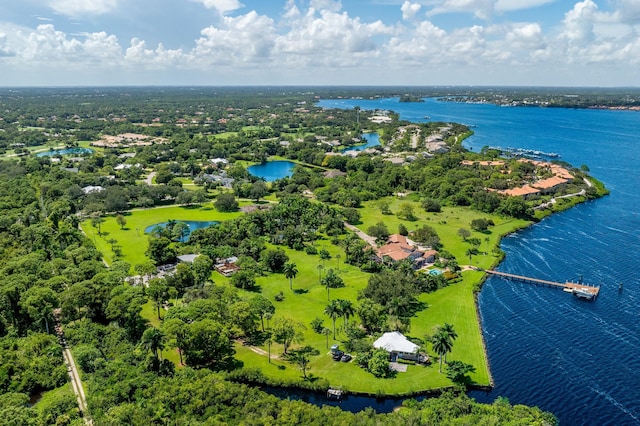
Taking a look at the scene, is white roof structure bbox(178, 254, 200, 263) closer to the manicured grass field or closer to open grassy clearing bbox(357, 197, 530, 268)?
the manicured grass field

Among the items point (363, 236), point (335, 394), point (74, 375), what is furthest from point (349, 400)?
point (363, 236)

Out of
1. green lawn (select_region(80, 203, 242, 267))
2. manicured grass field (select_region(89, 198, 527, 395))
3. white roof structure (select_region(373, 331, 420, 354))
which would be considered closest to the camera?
manicured grass field (select_region(89, 198, 527, 395))

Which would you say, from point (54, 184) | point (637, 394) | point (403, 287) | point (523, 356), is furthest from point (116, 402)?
point (54, 184)

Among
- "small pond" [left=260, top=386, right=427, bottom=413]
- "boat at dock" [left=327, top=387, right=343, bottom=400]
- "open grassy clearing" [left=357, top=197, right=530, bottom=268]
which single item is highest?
"open grassy clearing" [left=357, top=197, right=530, bottom=268]

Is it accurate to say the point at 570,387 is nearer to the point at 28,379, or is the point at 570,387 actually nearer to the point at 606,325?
the point at 606,325

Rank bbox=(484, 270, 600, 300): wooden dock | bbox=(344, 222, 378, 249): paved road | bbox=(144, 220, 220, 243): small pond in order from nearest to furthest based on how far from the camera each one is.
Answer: bbox=(484, 270, 600, 300): wooden dock < bbox=(344, 222, 378, 249): paved road < bbox=(144, 220, 220, 243): small pond

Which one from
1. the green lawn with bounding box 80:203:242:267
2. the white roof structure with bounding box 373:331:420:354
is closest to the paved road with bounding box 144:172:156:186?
the green lawn with bounding box 80:203:242:267

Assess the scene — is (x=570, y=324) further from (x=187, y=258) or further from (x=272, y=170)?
(x=272, y=170)
